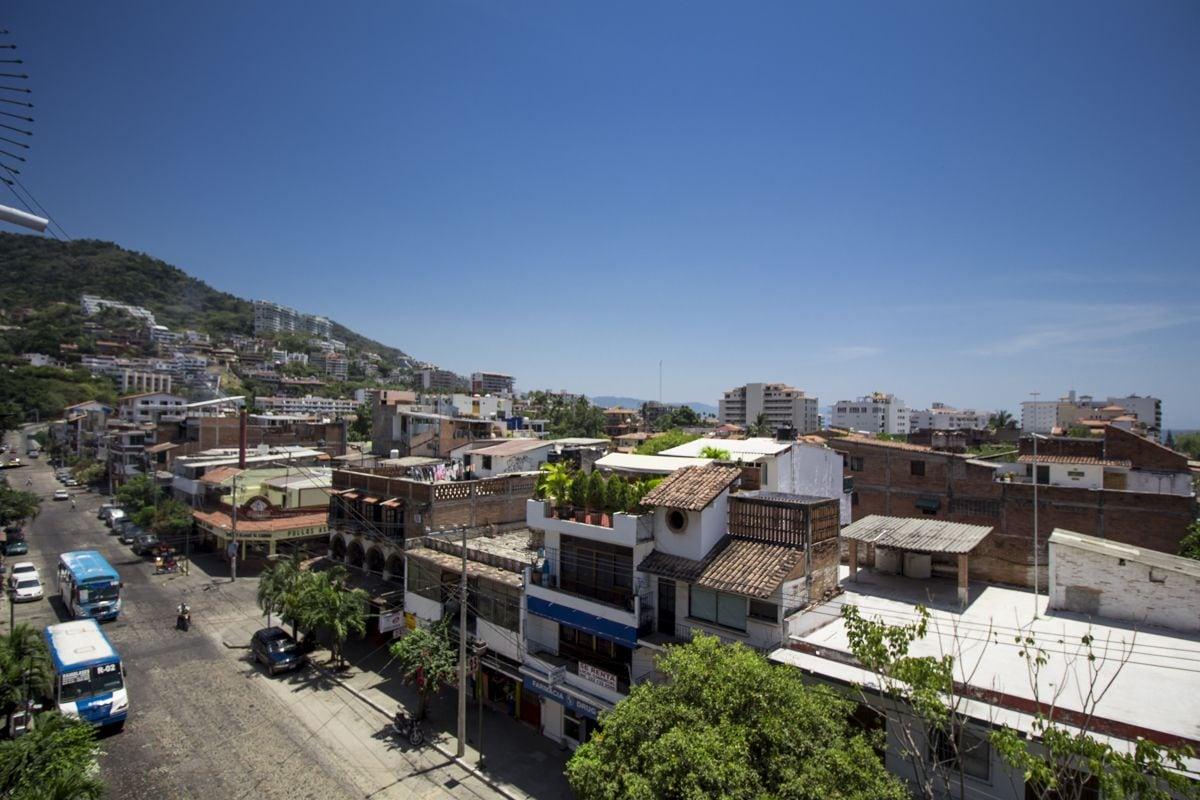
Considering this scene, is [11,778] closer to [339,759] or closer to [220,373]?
[339,759]

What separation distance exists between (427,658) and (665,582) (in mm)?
9398

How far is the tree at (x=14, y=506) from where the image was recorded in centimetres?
4525

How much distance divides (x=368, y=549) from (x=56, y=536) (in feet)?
129

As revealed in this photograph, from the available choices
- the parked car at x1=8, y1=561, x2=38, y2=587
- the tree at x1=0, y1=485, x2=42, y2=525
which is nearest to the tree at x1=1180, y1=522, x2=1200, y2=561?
the parked car at x1=8, y1=561, x2=38, y2=587

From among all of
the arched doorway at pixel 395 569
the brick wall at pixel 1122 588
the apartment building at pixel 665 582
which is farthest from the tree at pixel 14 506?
the brick wall at pixel 1122 588

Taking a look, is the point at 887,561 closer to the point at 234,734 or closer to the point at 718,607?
the point at 718,607

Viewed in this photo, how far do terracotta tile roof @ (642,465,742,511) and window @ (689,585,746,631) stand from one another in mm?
2544

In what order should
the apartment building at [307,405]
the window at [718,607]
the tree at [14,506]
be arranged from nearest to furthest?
the window at [718,607] < the tree at [14,506] < the apartment building at [307,405]

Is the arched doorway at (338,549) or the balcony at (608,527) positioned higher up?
the balcony at (608,527)

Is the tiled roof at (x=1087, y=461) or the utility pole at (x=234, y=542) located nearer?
the tiled roof at (x=1087, y=461)

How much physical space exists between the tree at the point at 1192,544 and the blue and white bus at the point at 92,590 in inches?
2008

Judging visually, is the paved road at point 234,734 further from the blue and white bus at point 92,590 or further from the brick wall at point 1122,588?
the brick wall at point 1122,588

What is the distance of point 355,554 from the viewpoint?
108 ft

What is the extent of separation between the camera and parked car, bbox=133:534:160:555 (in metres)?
45.7
